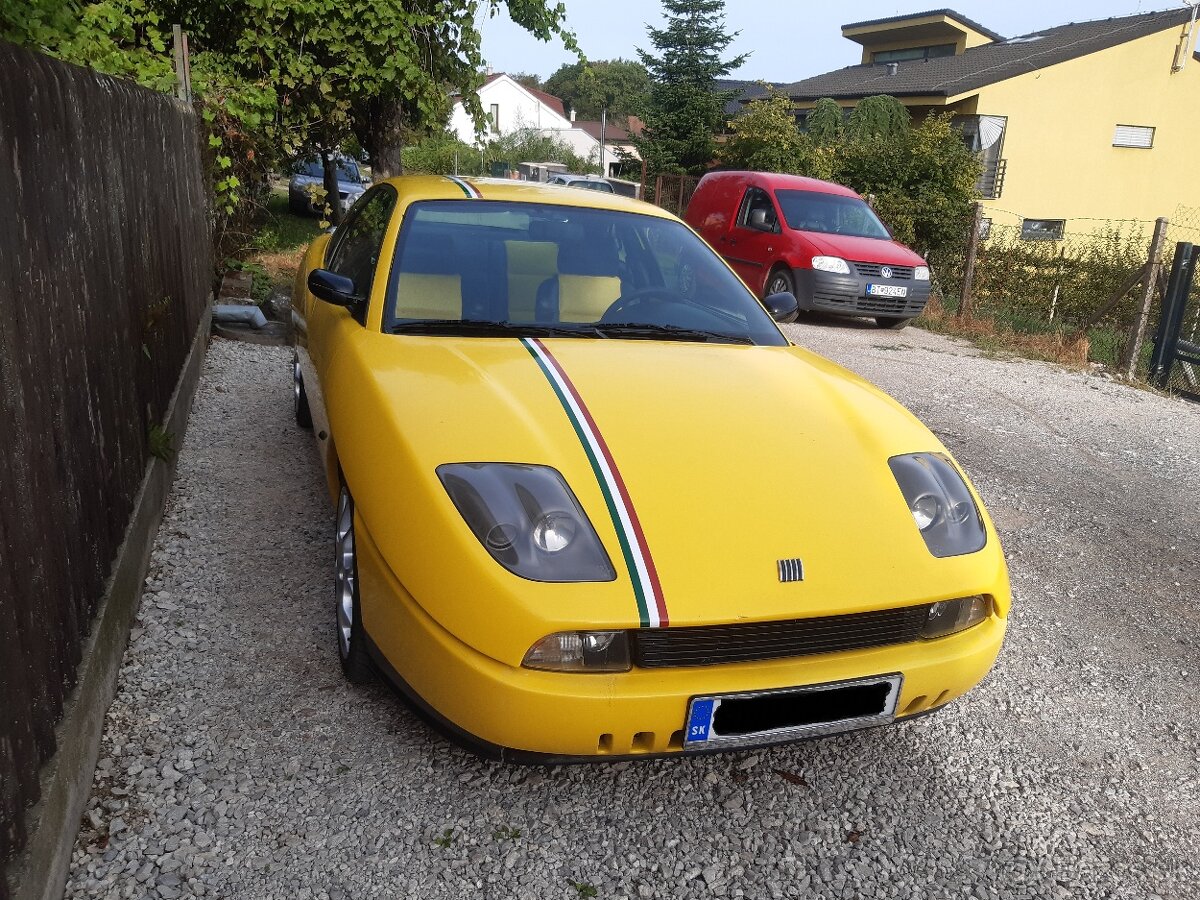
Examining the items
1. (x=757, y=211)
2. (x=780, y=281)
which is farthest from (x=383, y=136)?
(x=780, y=281)

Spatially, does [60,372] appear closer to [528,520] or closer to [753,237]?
[528,520]

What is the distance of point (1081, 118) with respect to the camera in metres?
23.7

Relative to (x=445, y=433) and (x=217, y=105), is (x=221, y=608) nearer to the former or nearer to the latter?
(x=445, y=433)

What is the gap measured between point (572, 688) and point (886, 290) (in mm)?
9484

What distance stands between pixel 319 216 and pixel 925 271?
12.0m

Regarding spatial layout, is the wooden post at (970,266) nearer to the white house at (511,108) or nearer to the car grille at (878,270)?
the car grille at (878,270)

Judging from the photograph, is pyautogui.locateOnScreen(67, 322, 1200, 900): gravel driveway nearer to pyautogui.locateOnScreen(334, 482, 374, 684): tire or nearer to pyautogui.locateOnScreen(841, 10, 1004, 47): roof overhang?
pyautogui.locateOnScreen(334, 482, 374, 684): tire

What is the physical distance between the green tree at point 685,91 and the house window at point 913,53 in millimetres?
5514

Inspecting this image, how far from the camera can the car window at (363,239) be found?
11.6 ft

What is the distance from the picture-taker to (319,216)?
18000mm

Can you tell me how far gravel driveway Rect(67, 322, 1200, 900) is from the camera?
2178 millimetres

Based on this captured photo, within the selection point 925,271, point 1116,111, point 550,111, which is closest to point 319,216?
point 925,271

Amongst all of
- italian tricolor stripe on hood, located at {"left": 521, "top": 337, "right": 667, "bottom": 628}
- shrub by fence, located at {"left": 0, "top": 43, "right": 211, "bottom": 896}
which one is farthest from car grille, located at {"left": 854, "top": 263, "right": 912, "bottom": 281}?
italian tricolor stripe on hood, located at {"left": 521, "top": 337, "right": 667, "bottom": 628}

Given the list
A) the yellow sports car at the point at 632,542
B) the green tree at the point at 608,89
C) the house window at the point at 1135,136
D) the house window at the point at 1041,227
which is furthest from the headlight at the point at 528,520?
the green tree at the point at 608,89
